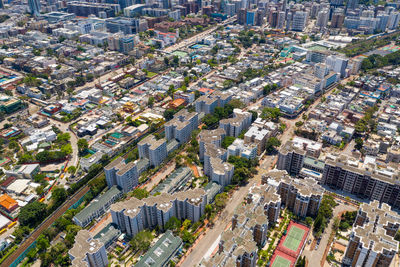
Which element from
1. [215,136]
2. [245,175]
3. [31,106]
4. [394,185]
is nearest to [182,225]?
[245,175]

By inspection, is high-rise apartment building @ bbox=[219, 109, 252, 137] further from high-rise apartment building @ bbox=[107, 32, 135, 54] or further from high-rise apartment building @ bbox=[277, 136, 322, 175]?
high-rise apartment building @ bbox=[107, 32, 135, 54]

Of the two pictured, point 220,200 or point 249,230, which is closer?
point 249,230

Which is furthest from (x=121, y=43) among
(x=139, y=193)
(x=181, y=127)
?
(x=139, y=193)

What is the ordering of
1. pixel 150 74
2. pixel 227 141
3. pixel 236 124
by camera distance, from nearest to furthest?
pixel 227 141 → pixel 236 124 → pixel 150 74

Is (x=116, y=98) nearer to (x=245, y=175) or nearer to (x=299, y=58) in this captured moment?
(x=245, y=175)

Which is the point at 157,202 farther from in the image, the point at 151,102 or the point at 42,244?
the point at 151,102

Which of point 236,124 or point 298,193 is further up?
point 236,124

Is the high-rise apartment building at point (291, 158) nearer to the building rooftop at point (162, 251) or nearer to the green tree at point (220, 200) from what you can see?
the green tree at point (220, 200)
